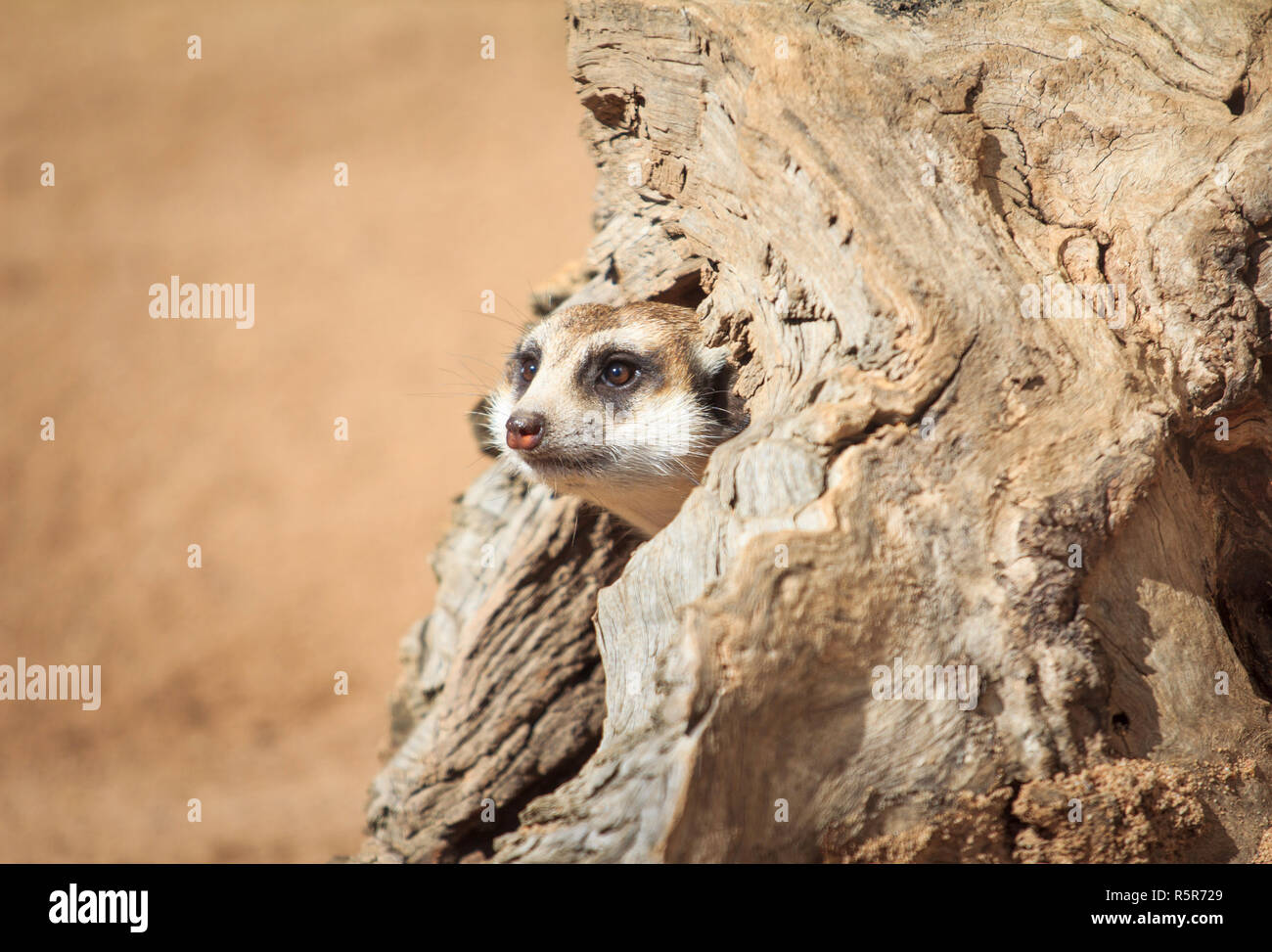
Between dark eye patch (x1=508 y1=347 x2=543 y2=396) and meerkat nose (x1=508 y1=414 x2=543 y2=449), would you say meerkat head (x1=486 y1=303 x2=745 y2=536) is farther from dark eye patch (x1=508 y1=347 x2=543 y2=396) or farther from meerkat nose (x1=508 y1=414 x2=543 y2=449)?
dark eye patch (x1=508 y1=347 x2=543 y2=396)

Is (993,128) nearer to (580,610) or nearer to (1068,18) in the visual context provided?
(1068,18)

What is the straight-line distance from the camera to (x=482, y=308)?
962 cm

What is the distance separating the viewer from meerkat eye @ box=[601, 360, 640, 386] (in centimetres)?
354

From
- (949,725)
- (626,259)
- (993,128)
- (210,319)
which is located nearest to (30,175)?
(210,319)

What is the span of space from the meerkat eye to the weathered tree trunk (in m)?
0.65

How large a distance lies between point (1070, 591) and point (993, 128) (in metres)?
1.39

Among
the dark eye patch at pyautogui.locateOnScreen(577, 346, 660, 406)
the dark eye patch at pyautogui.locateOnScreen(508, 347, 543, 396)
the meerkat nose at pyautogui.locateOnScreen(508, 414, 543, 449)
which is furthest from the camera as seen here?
the dark eye patch at pyautogui.locateOnScreen(508, 347, 543, 396)

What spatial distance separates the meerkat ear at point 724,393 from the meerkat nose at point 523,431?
62 centimetres

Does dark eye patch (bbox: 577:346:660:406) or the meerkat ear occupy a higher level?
dark eye patch (bbox: 577:346:660:406)

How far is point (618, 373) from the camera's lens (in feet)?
11.7

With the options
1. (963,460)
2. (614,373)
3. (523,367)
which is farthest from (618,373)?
(963,460)

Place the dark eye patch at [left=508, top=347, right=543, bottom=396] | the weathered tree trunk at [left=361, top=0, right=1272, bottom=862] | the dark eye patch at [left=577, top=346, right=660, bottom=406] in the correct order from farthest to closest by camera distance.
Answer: the dark eye patch at [left=508, top=347, right=543, bottom=396] < the dark eye patch at [left=577, top=346, right=660, bottom=406] < the weathered tree trunk at [left=361, top=0, right=1272, bottom=862]

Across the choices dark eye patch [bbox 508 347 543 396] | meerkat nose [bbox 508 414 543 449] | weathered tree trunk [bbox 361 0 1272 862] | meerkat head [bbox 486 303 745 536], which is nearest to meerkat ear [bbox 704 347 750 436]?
meerkat head [bbox 486 303 745 536]

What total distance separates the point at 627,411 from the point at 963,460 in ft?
4.99
